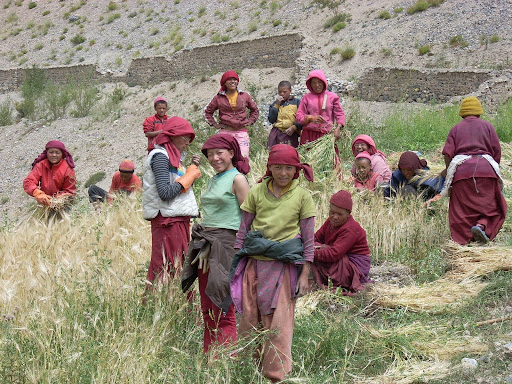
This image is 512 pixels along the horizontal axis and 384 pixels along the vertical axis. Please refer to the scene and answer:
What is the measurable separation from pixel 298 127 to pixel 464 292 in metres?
4.48

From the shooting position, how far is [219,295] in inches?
162

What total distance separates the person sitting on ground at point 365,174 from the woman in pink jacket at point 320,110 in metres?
0.72

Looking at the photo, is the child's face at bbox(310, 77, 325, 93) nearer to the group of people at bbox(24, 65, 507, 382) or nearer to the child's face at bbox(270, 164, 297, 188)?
the group of people at bbox(24, 65, 507, 382)

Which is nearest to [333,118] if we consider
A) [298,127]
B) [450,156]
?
[298,127]

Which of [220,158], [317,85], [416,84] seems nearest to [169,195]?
[220,158]

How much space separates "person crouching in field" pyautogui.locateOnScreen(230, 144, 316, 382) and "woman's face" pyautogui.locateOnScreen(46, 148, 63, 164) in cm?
409

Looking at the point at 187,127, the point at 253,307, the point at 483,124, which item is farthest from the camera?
the point at 483,124

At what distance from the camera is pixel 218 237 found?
4324 mm

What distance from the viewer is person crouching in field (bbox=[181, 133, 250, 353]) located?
4.23 metres

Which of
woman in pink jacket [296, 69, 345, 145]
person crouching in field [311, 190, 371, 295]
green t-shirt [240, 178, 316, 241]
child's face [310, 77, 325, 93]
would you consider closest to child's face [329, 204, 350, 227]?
person crouching in field [311, 190, 371, 295]

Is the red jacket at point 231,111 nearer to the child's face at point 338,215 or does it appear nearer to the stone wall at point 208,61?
the child's face at point 338,215

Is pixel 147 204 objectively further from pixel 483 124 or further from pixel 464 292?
pixel 483 124

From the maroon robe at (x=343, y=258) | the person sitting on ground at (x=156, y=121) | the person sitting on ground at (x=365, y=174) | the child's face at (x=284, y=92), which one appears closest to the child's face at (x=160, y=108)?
the person sitting on ground at (x=156, y=121)

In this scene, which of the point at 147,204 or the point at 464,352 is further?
the point at 147,204
